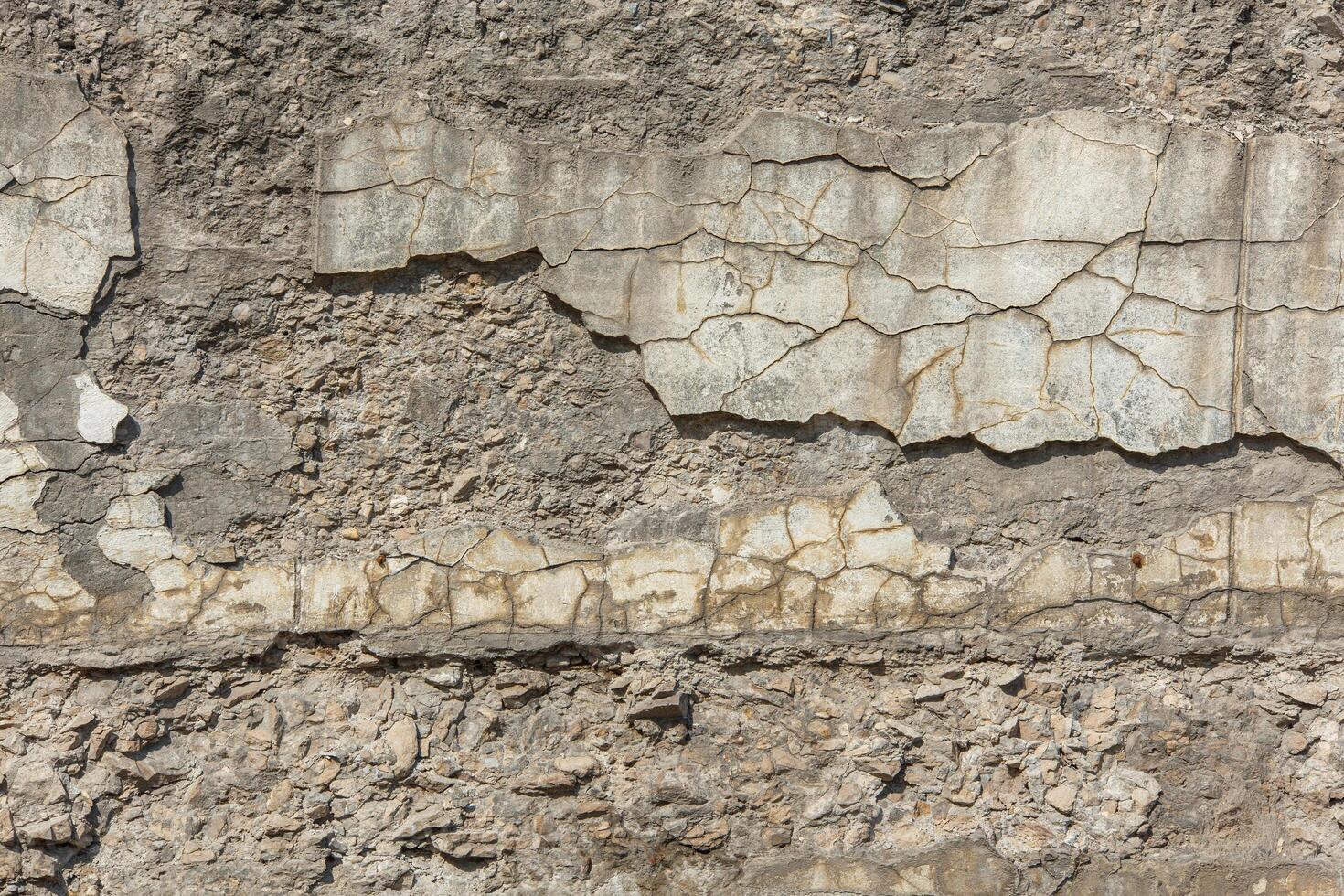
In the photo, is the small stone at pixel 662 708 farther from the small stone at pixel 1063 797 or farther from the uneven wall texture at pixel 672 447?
the small stone at pixel 1063 797

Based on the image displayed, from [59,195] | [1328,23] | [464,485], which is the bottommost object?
[464,485]

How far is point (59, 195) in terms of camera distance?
207 cm

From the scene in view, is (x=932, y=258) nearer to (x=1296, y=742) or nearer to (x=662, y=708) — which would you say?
(x=662, y=708)


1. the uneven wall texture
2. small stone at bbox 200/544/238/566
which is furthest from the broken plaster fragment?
small stone at bbox 200/544/238/566

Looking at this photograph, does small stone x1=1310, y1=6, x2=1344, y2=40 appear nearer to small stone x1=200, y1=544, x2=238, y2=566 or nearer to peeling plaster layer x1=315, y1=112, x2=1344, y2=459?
peeling plaster layer x1=315, y1=112, x2=1344, y2=459

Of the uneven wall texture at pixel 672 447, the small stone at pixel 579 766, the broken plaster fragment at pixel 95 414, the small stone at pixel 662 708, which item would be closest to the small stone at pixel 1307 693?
the uneven wall texture at pixel 672 447

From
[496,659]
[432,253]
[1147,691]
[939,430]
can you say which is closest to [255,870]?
[496,659]

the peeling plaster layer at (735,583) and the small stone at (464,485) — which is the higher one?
the small stone at (464,485)

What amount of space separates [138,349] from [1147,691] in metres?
2.07

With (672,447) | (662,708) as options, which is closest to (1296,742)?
(662,708)

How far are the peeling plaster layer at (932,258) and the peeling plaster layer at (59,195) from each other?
0.42 metres

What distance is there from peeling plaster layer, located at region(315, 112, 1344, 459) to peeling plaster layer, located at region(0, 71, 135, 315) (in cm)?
42

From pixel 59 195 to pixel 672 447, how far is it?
1.29 meters

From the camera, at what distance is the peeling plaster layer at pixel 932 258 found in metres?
1.98
